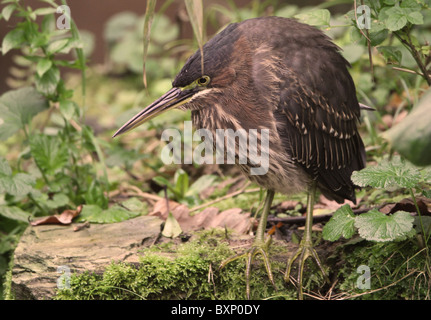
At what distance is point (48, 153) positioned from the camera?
3.43 m

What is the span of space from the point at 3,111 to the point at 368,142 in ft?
8.16

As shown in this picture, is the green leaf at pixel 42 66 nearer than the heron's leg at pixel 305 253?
No

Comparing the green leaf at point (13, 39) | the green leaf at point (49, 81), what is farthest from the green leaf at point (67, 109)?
the green leaf at point (13, 39)

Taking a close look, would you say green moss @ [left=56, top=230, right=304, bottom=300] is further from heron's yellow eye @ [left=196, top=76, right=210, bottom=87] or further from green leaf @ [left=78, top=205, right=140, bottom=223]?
heron's yellow eye @ [left=196, top=76, right=210, bottom=87]

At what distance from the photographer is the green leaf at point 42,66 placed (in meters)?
3.17

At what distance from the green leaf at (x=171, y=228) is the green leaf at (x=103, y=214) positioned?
0.31 m

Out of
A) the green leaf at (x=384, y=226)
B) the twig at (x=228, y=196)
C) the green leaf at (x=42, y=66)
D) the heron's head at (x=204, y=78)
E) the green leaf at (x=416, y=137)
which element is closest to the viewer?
the green leaf at (x=416, y=137)

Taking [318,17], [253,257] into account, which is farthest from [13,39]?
[253,257]

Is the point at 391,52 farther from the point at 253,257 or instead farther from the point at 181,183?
the point at 181,183

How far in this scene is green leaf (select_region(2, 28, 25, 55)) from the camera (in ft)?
10.4

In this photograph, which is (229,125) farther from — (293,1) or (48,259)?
(293,1)

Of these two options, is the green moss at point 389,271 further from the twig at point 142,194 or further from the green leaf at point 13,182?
→ the green leaf at point 13,182

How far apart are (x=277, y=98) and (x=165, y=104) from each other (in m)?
0.57

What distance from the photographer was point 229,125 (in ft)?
9.00
